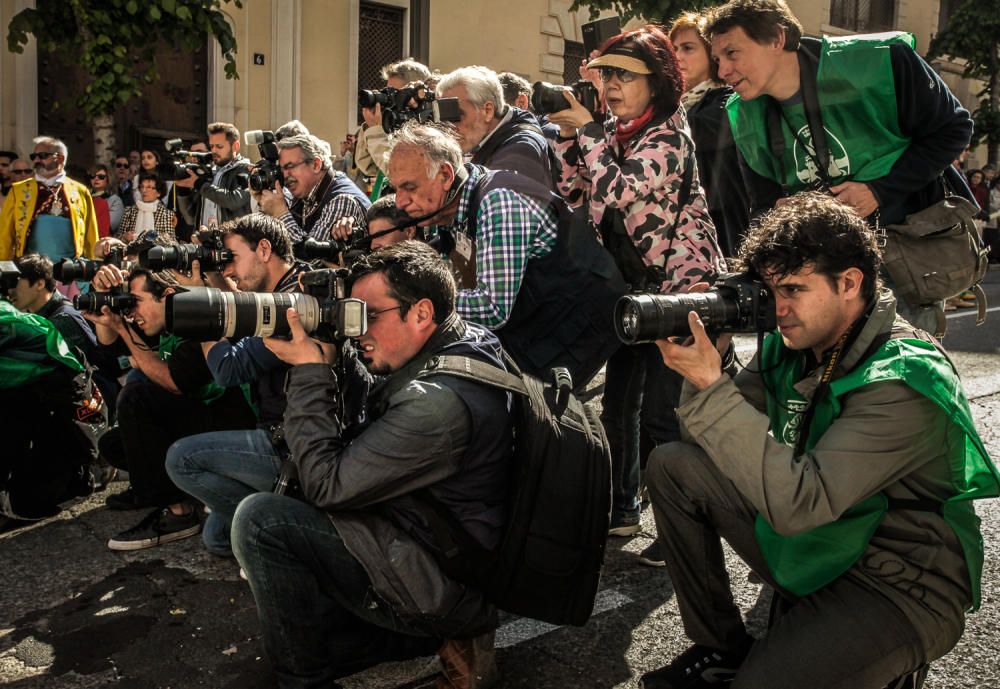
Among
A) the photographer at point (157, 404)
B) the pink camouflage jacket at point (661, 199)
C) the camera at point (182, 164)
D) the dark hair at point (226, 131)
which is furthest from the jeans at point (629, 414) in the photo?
the dark hair at point (226, 131)

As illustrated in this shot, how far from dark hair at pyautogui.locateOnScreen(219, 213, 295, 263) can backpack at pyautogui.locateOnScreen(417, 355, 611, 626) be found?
1.45 metres

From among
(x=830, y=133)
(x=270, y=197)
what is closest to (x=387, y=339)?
(x=830, y=133)

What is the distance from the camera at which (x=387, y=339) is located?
8.94ft

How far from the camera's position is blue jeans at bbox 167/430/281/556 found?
135 inches

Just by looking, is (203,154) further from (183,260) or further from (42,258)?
(183,260)

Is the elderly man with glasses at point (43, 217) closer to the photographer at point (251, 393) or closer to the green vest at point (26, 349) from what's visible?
the green vest at point (26, 349)

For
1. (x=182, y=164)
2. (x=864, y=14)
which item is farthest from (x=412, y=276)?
(x=864, y=14)

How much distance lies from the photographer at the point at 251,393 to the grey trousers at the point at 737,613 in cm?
143

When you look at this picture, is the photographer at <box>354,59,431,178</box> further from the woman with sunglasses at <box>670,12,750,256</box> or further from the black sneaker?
the black sneaker

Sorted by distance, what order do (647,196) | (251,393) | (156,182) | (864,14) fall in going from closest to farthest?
(647,196)
(251,393)
(156,182)
(864,14)

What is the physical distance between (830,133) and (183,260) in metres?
2.34

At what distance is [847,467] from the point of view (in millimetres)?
2189

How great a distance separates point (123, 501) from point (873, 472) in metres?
3.25

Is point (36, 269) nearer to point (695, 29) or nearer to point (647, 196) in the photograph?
point (647, 196)
